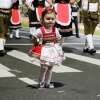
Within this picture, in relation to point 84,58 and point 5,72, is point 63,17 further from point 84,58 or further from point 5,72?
point 5,72

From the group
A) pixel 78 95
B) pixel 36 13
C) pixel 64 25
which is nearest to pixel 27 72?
pixel 78 95

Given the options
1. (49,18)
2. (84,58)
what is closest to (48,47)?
(49,18)

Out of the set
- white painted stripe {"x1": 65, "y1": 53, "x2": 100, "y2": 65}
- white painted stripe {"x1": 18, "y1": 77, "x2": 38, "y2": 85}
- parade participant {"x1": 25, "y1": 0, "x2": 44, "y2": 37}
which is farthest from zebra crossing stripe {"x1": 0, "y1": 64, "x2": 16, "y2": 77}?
parade participant {"x1": 25, "y1": 0, "x2": 44, "y2": 37}

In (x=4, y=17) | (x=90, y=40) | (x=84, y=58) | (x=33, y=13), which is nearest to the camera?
(x=84, y=58)

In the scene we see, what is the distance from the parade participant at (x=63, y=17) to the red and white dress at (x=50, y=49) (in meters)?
4.89

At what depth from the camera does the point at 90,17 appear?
548 inches

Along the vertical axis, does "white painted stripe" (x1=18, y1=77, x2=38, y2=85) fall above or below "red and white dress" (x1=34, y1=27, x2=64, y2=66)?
below

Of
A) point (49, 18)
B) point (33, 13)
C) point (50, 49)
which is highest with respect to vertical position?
point (49, 18)

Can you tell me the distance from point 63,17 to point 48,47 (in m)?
5.22

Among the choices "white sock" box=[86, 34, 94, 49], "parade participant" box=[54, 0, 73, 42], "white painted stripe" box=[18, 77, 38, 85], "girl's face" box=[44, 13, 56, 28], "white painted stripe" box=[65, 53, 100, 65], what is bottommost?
"white painted stripe" box=[65, 53, 100, 65]

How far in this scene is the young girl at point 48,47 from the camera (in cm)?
852

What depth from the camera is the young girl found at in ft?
27.9

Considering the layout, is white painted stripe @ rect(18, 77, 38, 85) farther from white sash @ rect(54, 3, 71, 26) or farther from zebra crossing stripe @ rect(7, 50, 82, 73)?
white sash @ rect(54, 3, 71, 26)

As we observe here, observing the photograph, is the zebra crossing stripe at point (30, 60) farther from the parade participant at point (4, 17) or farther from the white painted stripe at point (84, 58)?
the white painted stripe at point (84, 58)
